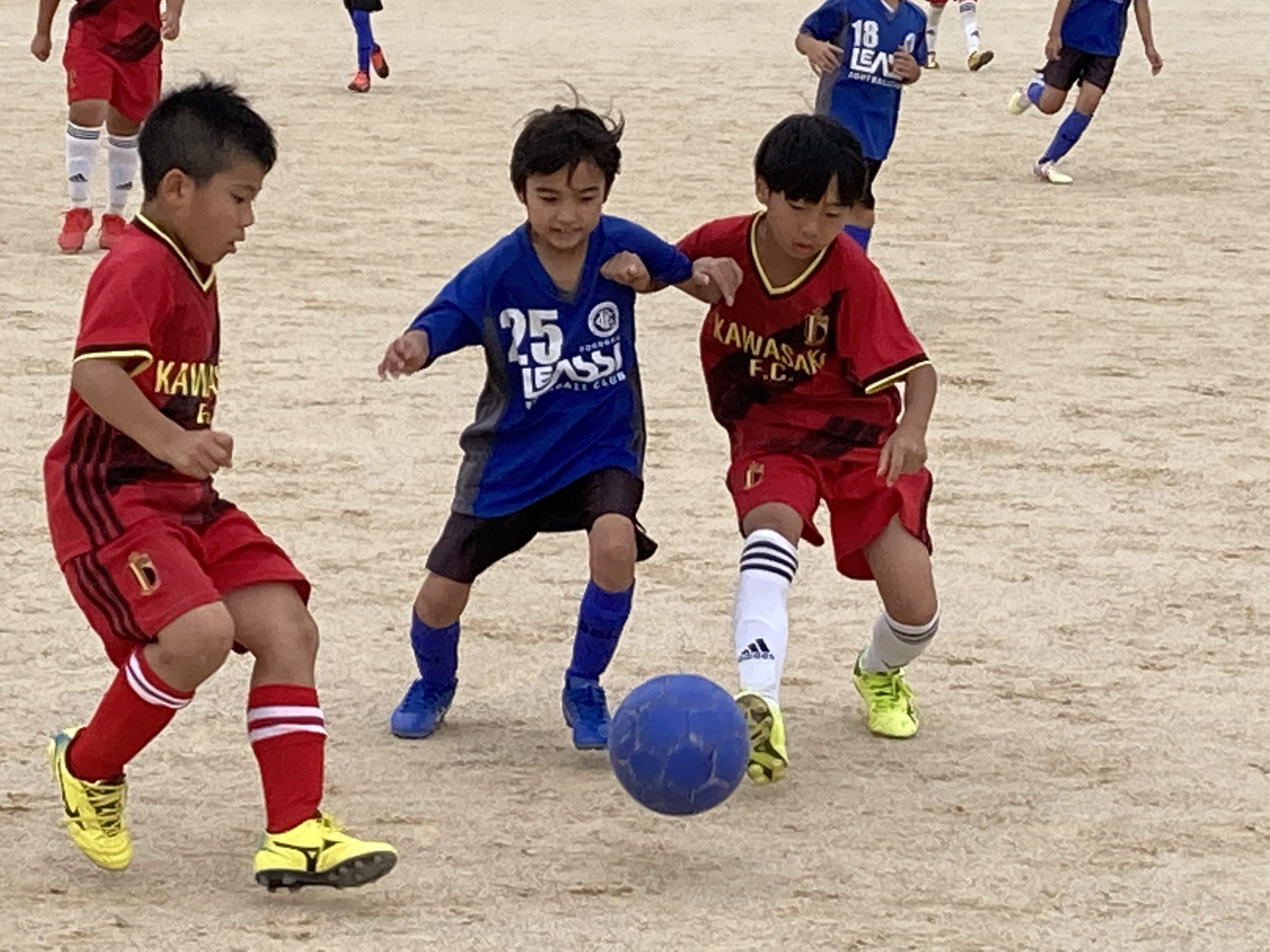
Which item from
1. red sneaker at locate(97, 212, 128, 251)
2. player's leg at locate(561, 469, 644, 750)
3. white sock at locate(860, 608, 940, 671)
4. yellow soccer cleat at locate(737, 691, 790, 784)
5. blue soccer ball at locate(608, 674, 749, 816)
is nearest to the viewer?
blue soccer ball at locate(608, 674, 749, 816)

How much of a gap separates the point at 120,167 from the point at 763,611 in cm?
667

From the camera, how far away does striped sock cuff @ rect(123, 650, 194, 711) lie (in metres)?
4.23

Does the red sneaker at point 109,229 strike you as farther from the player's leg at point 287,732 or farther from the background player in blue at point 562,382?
the player's leg at point 287,732

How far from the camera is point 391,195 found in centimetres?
1261

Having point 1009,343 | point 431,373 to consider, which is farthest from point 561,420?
point 1009,343

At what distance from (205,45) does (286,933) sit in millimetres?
16306

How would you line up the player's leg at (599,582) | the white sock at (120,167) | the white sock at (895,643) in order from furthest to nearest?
the white sock at (120,167), the white sock at (895,643), the player's leg at (599,582)

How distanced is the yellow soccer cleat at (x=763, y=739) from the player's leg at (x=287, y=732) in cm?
80

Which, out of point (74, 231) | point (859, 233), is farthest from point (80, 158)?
point (859, 233)

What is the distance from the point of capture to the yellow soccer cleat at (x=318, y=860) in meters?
4.15


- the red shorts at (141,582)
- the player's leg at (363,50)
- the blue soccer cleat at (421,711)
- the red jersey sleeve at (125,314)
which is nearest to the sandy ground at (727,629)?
the blue soccer cleat at (421,711)

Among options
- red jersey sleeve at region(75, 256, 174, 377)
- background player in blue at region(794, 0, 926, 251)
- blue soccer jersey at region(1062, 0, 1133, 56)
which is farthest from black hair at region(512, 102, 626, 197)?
blue soccer jersey at region(1062, 0, 1133, 56)

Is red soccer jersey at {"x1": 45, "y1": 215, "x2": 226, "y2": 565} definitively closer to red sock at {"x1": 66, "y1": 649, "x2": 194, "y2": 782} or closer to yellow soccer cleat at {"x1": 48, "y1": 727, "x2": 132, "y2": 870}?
red sock at {"x1": 66, "y1": 649, "x2": 194, "y2": 782}

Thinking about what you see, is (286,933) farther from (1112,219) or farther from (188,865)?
(1112,219)
